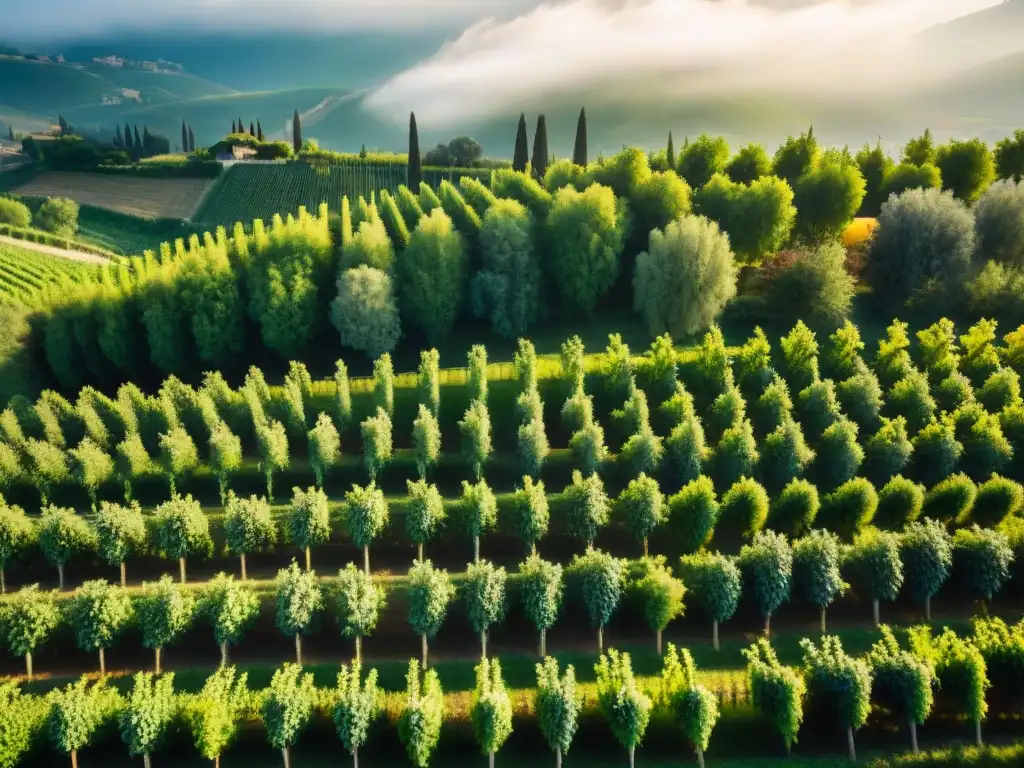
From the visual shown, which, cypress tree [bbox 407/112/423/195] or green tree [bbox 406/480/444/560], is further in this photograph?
cypress tree [bbox 407/112/423/195]

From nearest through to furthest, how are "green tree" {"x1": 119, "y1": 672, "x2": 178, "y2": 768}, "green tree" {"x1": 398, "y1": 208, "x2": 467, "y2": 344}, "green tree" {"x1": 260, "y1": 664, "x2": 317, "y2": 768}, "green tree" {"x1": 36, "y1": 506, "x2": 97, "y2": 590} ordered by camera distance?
"green tree" {"x1": 260, "y1": 664, "x2": 317, "y2": 768}
"green tree" {"x1": 119, "y1": 672, "x2": 178, "y2": 768}
"green tree" {"x1": 36, "y1": 506, "x2": 97, "y2": 590}
"green tree" {"x1": 398, "y1": 208, "x2": 467, "y2": 344}

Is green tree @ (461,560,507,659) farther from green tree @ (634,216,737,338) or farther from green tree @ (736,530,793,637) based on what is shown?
green tree @ (634,216,737,338)

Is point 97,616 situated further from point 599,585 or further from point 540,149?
point 540,149

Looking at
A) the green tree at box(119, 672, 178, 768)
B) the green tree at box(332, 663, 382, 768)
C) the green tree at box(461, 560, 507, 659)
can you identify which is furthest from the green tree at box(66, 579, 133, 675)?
the green tree at box(461, 560, 507, 659)

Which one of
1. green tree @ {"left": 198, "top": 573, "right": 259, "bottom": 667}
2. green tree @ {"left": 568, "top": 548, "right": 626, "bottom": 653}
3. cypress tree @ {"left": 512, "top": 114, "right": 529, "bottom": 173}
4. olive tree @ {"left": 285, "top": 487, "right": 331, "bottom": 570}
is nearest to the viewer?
green tree @ {"left": 198, "top": 573, "right": 259, "bottom": 667}

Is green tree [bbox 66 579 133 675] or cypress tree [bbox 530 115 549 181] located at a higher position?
cypress tree [bbox 530 115 549 181]

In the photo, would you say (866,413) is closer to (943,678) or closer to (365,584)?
(943,678)

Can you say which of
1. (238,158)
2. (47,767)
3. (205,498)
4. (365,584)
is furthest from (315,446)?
(238,158)
